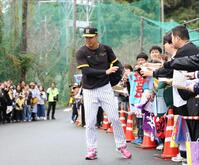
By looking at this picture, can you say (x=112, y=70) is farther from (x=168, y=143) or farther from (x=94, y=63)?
(x=168, y=143)

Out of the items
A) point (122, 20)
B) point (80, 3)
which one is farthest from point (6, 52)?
point (80, 3)

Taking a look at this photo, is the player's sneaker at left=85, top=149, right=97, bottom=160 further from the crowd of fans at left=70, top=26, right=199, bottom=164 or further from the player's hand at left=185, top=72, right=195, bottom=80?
the player's hand at left=185, top=72, right=195, bottom=80

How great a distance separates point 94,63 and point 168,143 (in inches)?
76.0

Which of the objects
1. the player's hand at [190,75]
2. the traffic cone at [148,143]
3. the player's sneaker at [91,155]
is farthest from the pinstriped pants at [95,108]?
the player's hand at [190,75]

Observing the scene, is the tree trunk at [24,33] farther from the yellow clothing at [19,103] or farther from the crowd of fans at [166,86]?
the crowd of fans at [166,86]

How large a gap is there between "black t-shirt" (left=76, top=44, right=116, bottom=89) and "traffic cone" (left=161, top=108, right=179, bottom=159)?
1.38 meters

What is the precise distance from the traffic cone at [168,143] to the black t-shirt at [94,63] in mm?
1378

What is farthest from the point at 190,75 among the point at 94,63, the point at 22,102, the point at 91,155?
the point at 22,102

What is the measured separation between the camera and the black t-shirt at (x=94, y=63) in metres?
8.52

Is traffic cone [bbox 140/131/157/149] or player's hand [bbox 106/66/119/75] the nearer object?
player's hand [bbox 106/66/119/75]

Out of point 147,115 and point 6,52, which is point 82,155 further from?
point 6,52

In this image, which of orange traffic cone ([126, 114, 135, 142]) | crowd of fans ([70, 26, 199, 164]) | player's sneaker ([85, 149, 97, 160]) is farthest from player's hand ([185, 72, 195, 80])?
orange traffic cone ([126, 114, 135, 142])

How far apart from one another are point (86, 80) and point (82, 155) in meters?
1.54

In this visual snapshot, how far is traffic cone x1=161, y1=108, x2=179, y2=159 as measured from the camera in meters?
8.69
